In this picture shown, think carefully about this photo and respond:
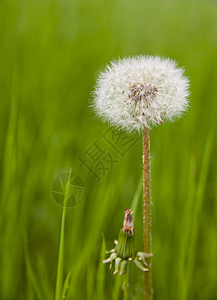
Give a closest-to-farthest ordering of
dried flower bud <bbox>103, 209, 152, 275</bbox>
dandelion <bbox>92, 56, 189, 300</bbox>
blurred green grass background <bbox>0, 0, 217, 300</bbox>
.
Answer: dried flower bud <bbox>103, 209, 152, 275</bbox>, dandelion <bbox>92, 56, 189, 300</bbox>, blurred green grass background <bbox>0, 0, 217, 300</bbox>

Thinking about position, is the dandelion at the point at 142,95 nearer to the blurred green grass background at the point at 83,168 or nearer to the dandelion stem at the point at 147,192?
the dandelion stem at the point at 147,192

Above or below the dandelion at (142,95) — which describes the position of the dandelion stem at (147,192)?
below

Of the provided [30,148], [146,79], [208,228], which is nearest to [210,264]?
[208,228]

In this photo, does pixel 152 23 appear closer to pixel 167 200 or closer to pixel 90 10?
pixel 90 10

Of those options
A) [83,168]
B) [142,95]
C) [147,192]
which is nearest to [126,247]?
[147,192]

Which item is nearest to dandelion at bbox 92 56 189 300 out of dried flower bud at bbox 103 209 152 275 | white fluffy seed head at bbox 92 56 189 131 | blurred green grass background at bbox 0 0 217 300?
white fluffy seed head at bbox 92 56 189 131

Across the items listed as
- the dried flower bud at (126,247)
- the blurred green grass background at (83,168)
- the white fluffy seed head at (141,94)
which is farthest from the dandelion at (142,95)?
the blurred green grass background at (83,168)

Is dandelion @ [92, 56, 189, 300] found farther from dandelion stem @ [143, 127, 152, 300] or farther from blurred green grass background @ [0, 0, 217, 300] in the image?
blurred green grass background @ [0, 0, 217, 300]
